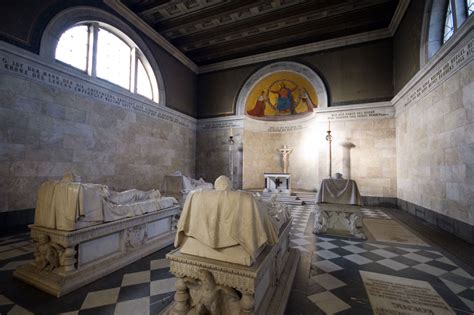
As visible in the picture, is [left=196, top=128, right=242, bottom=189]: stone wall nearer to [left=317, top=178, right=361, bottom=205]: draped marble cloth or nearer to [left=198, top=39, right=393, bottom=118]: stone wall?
[left=198, top=39, right=393, bottom=118]: stone wall

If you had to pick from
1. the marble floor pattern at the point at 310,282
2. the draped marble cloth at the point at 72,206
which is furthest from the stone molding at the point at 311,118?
the draped marble cloth at the point at 72,206

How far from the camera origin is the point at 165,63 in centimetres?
909

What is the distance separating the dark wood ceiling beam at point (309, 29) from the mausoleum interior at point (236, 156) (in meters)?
0.07

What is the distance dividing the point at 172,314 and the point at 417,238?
4763mm

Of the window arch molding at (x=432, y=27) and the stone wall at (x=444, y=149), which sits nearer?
the stone wall at (x=444, y=149)

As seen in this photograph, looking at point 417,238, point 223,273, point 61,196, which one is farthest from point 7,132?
point 417,238

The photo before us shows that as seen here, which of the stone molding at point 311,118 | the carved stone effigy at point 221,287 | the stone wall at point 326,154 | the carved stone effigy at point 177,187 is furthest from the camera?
the stone molding at point 311,118

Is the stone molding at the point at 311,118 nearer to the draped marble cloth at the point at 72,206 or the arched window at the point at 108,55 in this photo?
the arched window at the point at 108,55

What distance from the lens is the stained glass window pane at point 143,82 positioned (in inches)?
318

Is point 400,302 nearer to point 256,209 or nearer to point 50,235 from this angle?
point 256,209

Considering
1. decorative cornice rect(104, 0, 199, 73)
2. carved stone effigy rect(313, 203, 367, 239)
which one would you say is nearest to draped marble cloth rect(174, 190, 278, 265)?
carved stone effigy rect(313, 203, 367, 239)

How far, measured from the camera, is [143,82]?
8.27 metres

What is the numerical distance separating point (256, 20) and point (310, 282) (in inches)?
332

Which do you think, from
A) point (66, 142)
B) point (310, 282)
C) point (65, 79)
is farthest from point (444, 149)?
point (65, 79)
